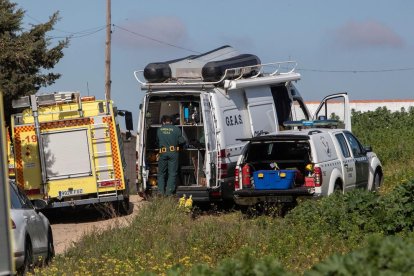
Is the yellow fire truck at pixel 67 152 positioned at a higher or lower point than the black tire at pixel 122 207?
higher

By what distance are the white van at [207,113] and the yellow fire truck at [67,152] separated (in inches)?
39.7

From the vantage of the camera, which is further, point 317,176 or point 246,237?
point 317,176

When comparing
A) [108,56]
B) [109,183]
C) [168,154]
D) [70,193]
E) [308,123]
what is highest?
[108,56]

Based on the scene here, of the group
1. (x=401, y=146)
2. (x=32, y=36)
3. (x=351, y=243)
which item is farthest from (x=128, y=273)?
(x=401, y=146)

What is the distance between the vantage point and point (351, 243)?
13.9 m

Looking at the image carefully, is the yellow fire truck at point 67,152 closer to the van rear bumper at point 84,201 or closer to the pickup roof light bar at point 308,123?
the van rear bumper at point 84,201

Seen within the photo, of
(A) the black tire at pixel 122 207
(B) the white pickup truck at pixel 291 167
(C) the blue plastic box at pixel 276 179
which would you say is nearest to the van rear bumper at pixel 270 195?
(B) the white pickup truck at pixel 291 167

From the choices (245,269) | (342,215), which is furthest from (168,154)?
(245,269)

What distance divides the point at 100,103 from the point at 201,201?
134 inches

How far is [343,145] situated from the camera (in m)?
20.2

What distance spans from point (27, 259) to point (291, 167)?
630cm

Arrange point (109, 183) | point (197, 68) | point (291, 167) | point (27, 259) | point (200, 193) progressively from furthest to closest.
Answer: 1. point (109, 183)
2. point (197, 68)
3. point (200, 193)
4. point (291, 167)
5. point (27, 259)

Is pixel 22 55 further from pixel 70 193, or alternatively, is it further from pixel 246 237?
pixel 246 237

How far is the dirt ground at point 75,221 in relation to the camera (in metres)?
18.9
